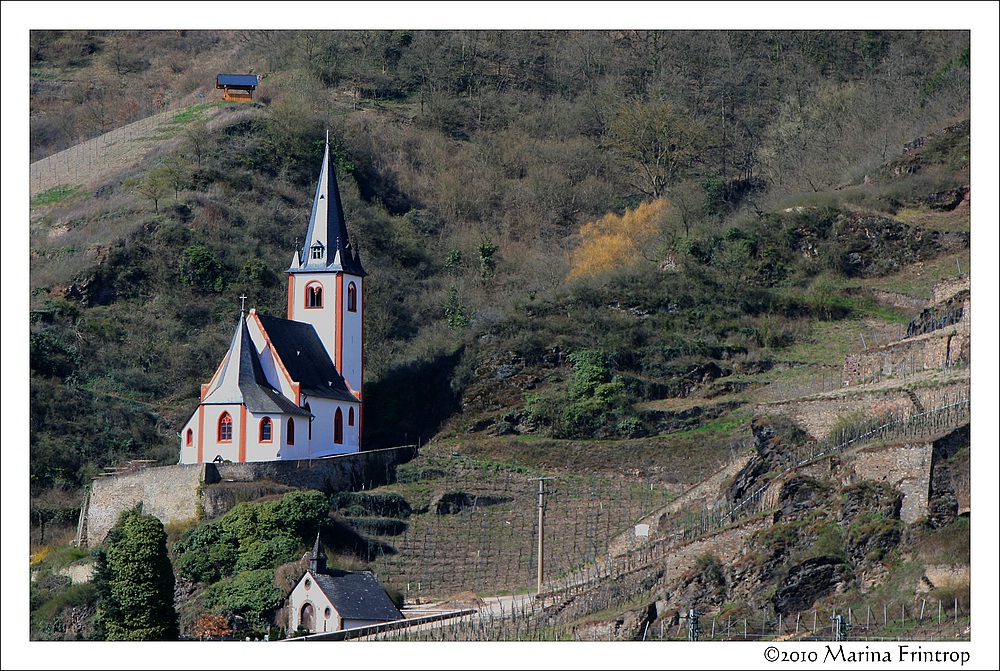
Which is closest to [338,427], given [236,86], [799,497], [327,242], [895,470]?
[327,242]

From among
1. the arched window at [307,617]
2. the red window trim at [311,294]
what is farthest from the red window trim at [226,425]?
the arched window at [307,617]

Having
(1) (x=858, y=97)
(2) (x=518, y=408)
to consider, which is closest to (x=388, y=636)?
(2) (x=518, y=408)

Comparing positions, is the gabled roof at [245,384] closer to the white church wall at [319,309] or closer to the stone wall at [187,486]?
the stone wall at [187,486]

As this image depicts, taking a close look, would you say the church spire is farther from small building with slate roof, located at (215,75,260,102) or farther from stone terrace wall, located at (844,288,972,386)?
small building with slate roof, located at (215,75,260,102)

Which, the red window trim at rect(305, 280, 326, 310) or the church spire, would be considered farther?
the red window trim at rect(305, 280, 326, 310)

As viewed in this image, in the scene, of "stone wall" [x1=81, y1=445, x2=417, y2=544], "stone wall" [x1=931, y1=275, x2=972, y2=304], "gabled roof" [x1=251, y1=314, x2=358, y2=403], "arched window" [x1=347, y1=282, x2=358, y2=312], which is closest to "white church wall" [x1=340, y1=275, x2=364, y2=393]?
"arched window" [x1=347, y1=282, x2=358, y2=312]

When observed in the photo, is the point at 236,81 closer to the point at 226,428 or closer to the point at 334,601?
the point at 226,428
